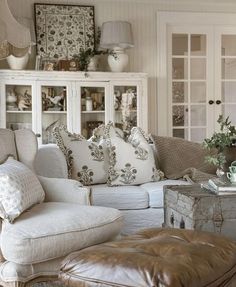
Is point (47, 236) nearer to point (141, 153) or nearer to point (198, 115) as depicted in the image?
point (141, 153)

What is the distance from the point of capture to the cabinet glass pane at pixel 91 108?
565cm

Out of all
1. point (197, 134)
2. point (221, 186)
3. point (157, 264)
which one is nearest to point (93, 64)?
point (197, 134)

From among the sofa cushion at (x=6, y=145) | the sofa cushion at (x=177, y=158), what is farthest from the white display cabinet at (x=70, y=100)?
the sofa cushion at (x=6, y=145)

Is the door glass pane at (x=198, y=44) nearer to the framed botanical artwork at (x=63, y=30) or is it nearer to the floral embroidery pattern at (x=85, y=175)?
the framed botanical artwork at (x=63, y=30)

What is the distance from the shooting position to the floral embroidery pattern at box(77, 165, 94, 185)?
3.77 meters

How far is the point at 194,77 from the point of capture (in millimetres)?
6293

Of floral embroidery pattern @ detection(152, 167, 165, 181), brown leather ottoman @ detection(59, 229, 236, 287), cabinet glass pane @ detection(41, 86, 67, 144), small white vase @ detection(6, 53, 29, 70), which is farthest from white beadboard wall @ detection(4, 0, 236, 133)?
brown leather ottoman @ detection(59, 229, 236, 287)

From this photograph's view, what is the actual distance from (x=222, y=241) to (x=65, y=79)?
3.65 m

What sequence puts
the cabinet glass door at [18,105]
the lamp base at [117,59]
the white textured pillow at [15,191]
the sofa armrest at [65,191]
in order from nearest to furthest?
the white textured pillow at [15,191]
the sofa armrest at [65,191]
the cabinet glass door at [18,105]
the lamp base at [117,59]

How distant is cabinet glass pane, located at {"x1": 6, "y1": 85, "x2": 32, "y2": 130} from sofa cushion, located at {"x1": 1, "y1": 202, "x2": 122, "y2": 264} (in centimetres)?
280

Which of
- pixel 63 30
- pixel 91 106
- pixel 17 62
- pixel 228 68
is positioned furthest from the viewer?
pixel 228 68

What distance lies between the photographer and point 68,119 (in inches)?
219

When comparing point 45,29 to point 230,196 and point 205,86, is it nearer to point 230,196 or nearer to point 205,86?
point 205,86

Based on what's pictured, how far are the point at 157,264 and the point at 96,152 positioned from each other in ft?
6.68
